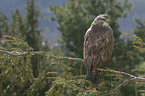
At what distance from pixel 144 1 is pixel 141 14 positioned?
10552 mm

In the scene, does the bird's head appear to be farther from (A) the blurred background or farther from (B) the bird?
(A) the blurred background

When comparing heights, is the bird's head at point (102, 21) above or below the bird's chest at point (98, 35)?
above

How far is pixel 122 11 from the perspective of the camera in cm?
1550

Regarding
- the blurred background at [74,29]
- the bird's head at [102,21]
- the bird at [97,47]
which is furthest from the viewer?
the blurred background at [74,29]

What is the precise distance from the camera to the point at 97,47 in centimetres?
241

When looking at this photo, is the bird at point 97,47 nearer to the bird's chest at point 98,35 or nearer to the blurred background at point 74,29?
the bird's chest at point 98,35

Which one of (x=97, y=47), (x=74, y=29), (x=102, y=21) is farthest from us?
(x=74, y=29)

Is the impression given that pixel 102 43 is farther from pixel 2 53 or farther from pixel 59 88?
pixel 2 53

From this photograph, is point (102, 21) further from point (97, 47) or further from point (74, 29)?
point (74, 29)

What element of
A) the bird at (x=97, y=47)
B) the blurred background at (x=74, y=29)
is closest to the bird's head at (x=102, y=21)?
the bird at (x=97, y=47)

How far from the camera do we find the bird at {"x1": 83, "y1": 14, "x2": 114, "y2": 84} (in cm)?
235

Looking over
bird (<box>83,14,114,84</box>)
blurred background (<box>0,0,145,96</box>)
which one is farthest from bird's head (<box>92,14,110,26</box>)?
blurred background (<box>0,0,145,96</box>)

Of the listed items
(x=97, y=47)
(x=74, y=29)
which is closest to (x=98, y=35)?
(x=97, y=47)

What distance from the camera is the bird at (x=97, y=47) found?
2354 mm
